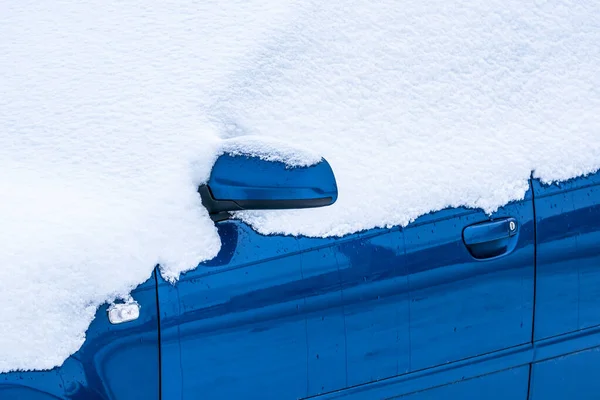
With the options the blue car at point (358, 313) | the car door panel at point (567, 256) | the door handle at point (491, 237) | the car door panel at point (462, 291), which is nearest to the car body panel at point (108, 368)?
the blue car at point (358, 313)

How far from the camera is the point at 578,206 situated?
7.93 feet

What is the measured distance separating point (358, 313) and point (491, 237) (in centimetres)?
41

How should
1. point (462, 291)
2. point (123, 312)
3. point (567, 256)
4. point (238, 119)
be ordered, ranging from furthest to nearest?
point (567, 256) < point (462, 291) < point (238, 119) < point (123, 312)

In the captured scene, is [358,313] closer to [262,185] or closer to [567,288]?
[262,185]

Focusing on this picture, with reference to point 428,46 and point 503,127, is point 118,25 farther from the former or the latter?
point 503,127

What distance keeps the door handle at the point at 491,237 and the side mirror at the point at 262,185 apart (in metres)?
0.45

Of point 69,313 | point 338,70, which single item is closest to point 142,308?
point 69,313

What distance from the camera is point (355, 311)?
214cm

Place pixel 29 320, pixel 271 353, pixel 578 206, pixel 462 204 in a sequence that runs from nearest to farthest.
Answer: pixel 29 320 < pixel 271 353 < pixel 462 204 < pixel 578 206

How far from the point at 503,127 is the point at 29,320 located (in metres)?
1.25

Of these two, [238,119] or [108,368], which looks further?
[238,119]

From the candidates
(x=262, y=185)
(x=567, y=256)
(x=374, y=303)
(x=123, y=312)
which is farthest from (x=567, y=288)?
(x=123, y=312)

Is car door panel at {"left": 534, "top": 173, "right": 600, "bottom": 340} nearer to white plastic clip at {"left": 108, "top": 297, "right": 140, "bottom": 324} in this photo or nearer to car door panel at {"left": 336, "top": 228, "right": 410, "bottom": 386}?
car door panel at {"left": 336, "top": 228, "right": 410, "bottom": 386}

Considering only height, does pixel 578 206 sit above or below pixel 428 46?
below
